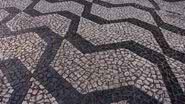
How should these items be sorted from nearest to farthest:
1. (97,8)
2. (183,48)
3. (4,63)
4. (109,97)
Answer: (109,97)
(4,63)
(183,48)
(97,8)

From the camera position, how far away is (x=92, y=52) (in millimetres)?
3340

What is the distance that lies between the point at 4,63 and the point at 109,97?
141 centimetres

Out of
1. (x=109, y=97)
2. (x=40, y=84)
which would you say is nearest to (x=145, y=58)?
(x=109, y=97)

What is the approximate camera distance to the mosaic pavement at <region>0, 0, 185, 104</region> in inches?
105

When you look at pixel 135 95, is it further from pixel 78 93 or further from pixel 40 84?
pixel 40 84

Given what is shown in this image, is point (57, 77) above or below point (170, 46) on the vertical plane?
below

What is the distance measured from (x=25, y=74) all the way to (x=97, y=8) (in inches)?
87.0

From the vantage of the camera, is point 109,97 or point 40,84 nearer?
point 109,97

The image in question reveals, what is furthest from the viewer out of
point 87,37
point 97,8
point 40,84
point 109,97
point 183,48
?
point 97,8

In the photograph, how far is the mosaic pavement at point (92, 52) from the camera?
8.76 feet

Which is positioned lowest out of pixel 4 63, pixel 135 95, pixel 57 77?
pixel 4 63

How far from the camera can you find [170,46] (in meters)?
3.49

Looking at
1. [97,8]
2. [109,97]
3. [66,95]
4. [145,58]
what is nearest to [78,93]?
[66,95]

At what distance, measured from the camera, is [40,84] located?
2.78 meters
